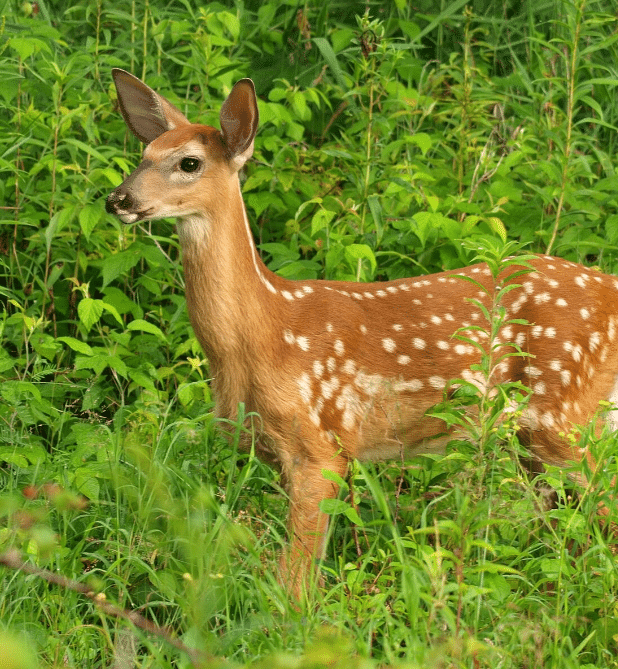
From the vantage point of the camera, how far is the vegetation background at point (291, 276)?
9.72ft

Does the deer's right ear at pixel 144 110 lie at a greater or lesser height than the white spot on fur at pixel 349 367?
greater

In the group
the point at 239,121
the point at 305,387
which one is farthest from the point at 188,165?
the point at 305,387

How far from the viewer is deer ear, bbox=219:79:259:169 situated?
12.6ft

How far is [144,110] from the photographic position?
4.18 metres

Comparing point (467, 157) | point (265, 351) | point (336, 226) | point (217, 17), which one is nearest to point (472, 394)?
point (265, 351)

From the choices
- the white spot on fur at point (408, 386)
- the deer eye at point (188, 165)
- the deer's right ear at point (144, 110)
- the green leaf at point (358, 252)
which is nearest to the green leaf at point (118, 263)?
the deer's right ear at point (144, 110)

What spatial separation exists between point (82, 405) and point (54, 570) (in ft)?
4.18

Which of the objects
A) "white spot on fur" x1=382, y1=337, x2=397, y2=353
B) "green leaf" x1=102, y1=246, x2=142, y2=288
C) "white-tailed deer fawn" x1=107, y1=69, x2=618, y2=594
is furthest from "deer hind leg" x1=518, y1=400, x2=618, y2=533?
"green leaf" x1=102, y1=246, x2=142, y2=288

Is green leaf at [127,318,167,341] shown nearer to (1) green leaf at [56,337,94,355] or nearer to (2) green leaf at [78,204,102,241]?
(1) green leaf at [56,337,94,355]

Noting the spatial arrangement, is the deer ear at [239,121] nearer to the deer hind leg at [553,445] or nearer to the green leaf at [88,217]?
the green leaf at [88,217]

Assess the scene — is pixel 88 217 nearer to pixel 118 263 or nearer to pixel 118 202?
pixel 118 263

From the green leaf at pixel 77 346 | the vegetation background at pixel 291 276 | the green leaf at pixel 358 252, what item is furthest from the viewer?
the green leaf at pixel 358 252

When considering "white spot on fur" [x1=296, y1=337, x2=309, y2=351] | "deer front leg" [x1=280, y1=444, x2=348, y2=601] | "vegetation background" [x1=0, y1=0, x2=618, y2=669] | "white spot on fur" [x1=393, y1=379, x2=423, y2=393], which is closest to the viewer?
"vegetation background" [x1=0, y1=0, x2=618, y2=669]

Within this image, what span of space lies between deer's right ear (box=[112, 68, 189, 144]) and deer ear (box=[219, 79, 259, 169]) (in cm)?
35
